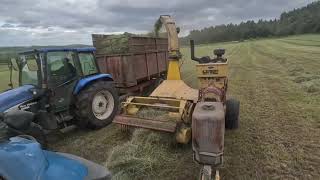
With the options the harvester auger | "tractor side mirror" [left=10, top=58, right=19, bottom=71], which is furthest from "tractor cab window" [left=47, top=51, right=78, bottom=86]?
the harvester auger

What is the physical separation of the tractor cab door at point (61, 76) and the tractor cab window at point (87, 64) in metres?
0.22

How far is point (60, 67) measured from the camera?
661 centimetres

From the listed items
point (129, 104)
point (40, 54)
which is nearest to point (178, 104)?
point (129, 104)

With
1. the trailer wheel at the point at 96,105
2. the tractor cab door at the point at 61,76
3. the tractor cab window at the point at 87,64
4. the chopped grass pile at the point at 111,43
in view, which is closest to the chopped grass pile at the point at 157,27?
the chopped grass pile at the point at 111,43

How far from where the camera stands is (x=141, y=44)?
10.0 meters

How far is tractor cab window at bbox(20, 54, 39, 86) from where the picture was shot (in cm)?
626

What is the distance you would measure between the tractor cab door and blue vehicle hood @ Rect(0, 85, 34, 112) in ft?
1.43

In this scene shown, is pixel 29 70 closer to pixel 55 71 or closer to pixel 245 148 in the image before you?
pixel 55 71

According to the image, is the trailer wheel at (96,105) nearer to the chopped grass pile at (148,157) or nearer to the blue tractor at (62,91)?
the blue tractor at (62,91)

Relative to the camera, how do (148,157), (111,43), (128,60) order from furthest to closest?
(111,43) → (128,60) → (148,157)

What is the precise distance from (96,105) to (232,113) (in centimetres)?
292

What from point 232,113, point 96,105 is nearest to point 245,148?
point 232,113

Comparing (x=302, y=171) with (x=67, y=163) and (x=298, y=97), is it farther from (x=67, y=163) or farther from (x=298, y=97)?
(x=298, y=97)

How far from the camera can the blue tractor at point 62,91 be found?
602cm
